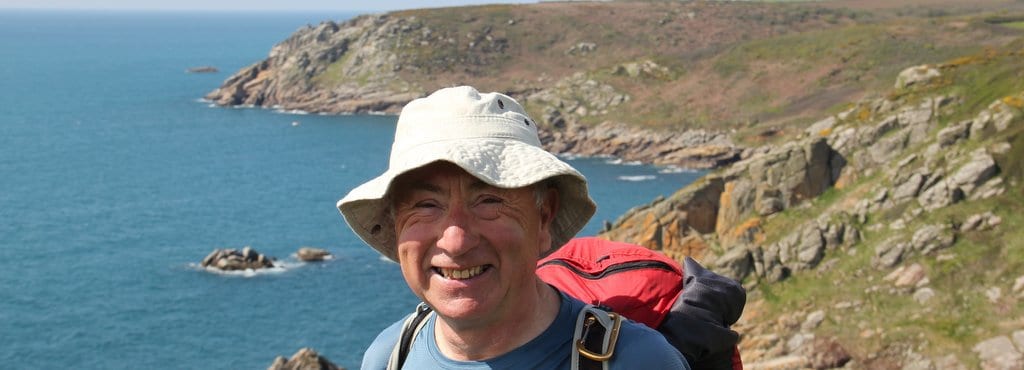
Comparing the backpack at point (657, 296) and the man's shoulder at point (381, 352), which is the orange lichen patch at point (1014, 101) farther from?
the man's shoulder at point (381, 352)

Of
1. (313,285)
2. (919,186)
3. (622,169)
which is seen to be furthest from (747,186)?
(622,169)

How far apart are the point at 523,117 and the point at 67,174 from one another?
12116cm

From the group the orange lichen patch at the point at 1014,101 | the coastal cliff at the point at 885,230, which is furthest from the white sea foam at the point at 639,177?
the orange lichen patch at the point at 1014,101

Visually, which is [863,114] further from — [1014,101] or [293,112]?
[293,112]

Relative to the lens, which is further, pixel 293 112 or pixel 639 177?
pixel 293 112

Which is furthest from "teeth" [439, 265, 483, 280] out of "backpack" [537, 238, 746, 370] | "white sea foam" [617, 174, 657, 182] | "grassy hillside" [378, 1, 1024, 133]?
"grassy hillside" [378, 1, 1024, 133]

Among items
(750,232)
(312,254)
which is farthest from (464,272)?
(312,254)

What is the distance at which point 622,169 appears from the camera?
110 meters

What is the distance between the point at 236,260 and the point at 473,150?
244 ft

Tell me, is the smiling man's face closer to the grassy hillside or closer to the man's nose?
the man's nose

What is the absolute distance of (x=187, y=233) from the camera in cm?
8862

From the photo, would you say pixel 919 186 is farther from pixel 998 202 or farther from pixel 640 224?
pixel 640 224

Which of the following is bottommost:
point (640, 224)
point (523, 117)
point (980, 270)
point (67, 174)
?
point (67, 174)

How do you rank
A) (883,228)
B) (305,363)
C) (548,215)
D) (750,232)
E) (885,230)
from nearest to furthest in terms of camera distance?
(548,215), (885,230), (883,228), (750,232), (305,363)
